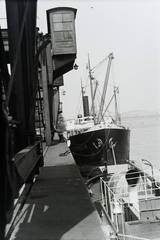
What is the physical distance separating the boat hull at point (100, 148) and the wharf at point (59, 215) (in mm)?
15921

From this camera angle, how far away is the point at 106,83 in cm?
2630

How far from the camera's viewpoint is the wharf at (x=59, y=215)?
2951mm

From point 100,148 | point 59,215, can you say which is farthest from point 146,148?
point 59,215

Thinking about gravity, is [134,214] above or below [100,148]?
below

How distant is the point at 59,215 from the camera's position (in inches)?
141

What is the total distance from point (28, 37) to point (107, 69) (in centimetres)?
2274

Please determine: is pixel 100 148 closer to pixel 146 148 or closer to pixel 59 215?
pixel 59 215

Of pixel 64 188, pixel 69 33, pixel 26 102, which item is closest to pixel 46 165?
pixel 64 188

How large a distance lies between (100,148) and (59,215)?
18.2 meters

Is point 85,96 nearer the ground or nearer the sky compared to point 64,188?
nearer the sky

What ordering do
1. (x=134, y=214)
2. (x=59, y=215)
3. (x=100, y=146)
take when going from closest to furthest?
(x=59, y=215) → (x=134, y=214) → (x=100, y=146)

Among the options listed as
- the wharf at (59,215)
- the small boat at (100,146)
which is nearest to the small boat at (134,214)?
the wharf at (59,215)

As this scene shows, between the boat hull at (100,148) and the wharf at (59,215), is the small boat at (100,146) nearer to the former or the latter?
the boat hull at (100,148)

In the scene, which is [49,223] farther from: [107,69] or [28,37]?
[107,69]
